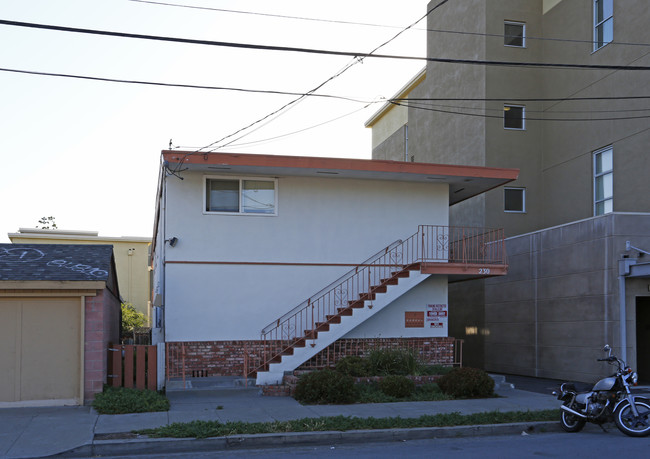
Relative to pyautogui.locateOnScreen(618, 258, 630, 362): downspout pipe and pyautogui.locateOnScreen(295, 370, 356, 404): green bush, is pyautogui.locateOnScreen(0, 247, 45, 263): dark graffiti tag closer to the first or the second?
pyautogui.locateOnScreen(295, 370, 356, 404): green bush

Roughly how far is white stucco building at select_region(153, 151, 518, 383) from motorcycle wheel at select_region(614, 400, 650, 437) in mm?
6886

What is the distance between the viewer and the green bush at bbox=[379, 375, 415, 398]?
1462cm

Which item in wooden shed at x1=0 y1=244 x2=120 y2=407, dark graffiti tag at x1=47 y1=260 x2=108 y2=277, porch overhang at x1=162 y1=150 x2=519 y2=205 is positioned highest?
porch overhang at x1=162 y1=150 x2=519 y2=205

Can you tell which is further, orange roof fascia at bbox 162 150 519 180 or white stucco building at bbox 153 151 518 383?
white stucco building at bbox 153 151 518 383

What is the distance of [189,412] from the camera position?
A: 12.8m

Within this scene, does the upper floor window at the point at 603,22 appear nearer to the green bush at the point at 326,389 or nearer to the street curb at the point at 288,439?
the street curb at the point at 288,439

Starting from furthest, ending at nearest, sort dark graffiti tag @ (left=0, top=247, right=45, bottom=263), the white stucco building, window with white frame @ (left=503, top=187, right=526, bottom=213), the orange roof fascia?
window with white frame @ (left=503, top=187, right=526, bottom=213), the white stucco building, the orange roof fascia, dark graffiti tag @ (left=0, top=247, right=45, bottom=263)

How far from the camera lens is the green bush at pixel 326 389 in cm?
1394

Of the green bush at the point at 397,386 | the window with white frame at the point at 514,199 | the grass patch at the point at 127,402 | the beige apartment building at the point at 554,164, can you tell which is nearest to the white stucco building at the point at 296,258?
the green bush at the point at 397,386

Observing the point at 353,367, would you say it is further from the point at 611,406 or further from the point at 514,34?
the point at 514,34

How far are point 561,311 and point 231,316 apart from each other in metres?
9.32

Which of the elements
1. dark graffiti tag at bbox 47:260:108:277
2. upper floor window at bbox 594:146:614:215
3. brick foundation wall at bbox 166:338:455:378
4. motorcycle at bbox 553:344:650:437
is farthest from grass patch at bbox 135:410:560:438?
upper floor window at bbox 594:146:614:215

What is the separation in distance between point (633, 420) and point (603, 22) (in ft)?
51.9

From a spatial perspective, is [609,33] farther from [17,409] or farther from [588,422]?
[17,409]
